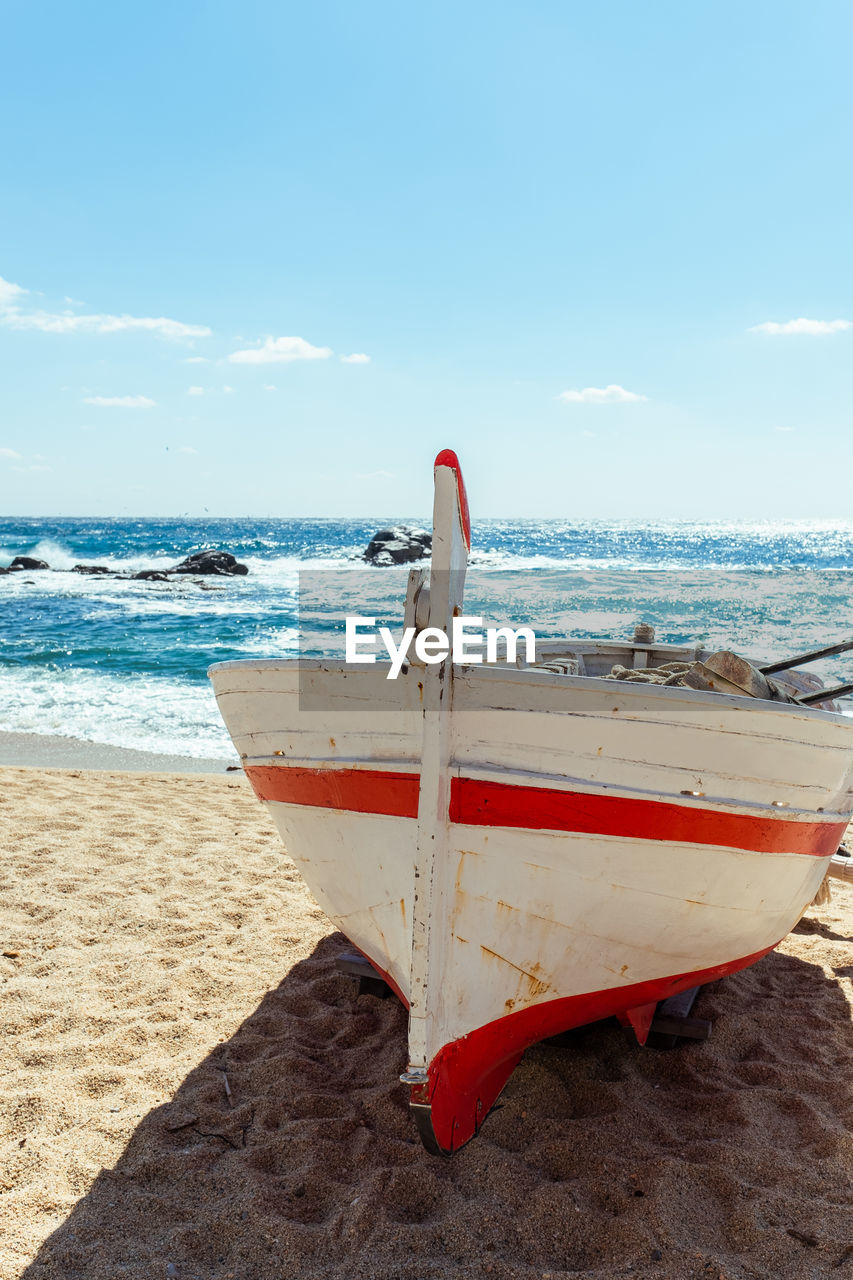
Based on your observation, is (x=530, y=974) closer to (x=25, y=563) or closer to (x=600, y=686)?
(x=600, y=686)

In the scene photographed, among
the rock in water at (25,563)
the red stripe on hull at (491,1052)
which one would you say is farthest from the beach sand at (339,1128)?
the rock in water at (25,563)

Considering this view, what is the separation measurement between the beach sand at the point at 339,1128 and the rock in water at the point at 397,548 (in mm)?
35038

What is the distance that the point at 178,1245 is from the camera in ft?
8.11

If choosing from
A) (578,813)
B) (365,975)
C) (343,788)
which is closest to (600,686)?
(578,813)

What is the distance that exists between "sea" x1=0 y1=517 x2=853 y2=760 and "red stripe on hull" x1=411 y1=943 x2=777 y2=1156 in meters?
6.90

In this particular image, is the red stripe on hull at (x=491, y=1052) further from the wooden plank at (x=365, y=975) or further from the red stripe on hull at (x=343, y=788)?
the wooden plank at (x=365, y=975)

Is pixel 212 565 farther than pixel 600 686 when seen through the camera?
Yes

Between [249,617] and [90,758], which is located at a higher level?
[90,758]

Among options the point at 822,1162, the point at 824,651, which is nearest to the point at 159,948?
the point at 822,1162

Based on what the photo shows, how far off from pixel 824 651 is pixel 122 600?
80.5 ft

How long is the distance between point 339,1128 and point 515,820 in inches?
56.2

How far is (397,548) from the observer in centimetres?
4056

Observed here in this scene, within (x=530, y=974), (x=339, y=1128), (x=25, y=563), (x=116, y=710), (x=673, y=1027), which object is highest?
(x=530, y=974)

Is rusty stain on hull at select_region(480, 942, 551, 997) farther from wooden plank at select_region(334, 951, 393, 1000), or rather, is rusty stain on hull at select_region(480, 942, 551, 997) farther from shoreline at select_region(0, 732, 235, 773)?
shoreline at select_region(0, 732, 235, 773)
